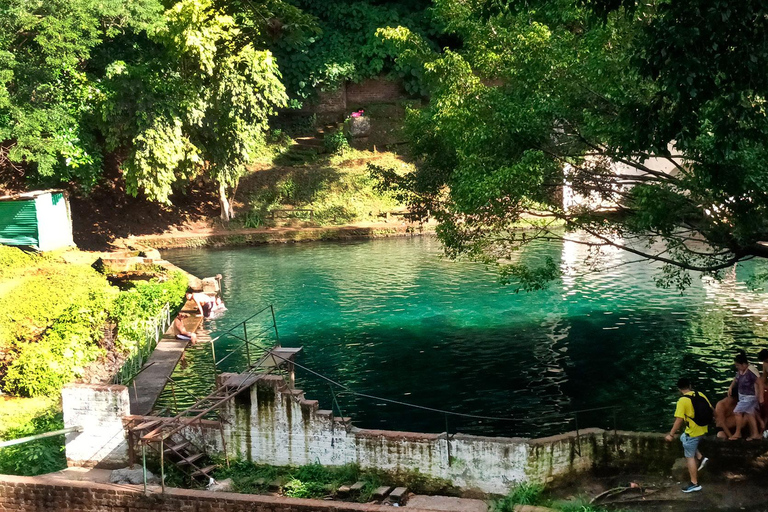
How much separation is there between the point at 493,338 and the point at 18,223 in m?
18.9

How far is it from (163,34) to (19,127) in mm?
7565

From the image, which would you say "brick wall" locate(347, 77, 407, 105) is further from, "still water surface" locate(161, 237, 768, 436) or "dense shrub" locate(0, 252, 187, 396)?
"dense shrub" locate(0, 252, 187, 396)

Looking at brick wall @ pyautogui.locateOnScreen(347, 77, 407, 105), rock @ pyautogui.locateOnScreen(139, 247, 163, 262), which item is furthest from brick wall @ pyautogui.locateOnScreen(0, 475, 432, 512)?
brick wall @ pyautogui.locateOnScreen(347, 77, 407, 105)

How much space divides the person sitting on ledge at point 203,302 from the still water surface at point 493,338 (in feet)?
2.01

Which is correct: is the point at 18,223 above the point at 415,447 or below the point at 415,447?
above

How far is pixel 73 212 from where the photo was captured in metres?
40.5

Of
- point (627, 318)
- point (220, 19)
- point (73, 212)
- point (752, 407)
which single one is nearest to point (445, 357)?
point (627, 318)

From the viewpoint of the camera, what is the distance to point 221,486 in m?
13.1

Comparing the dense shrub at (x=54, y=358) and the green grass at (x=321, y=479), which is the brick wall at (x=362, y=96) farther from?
the green grass at (x=321, y=479)

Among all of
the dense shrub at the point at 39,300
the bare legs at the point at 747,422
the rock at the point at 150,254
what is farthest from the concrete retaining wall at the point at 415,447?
the rock at the point at 150,254

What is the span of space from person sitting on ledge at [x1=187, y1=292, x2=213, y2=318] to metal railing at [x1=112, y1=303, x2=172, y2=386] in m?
0.98

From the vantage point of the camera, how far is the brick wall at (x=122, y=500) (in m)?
12.1

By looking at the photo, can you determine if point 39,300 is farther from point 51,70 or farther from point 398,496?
point 51,70

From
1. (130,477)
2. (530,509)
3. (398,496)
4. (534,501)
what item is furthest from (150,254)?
(530,509)
